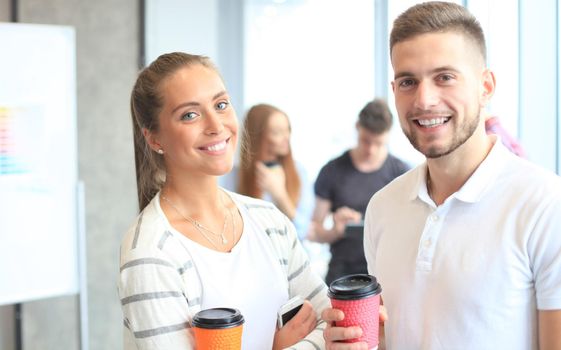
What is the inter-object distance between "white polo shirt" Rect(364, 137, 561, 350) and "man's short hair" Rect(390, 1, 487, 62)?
0.90 ft

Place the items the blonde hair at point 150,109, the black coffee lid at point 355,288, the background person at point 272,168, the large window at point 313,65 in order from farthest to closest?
the large window at point 313,65 < the background person at point 272,168 < the blonde hair at point 150,109 < the black coffee lid at point 355,288

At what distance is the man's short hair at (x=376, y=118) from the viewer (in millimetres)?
3961

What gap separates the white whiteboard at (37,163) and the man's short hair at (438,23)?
248cm

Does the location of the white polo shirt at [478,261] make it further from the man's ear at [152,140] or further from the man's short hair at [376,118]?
the man's short hair at [376,118]

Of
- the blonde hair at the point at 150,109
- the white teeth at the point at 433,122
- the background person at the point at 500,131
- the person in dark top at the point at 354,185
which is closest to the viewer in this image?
the white teeth at the point at 433,122

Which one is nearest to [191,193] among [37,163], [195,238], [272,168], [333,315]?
[195,238]

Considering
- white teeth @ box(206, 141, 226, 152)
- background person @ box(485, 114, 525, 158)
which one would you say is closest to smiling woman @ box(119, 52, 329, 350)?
white teeth @ box(206, 141, 226, 152)

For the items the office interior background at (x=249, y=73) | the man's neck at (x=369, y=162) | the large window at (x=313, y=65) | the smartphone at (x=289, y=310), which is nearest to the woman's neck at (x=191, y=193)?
the smartphone at (x=289, y=310)

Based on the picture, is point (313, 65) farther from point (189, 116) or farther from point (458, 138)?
point (458, 138)

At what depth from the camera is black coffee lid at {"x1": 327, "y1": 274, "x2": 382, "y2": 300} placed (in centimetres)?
150

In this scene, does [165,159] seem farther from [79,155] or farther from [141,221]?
[79,155]

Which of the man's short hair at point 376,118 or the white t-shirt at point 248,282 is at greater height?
the man's short hair at point 376,118

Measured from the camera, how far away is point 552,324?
4.82 feet

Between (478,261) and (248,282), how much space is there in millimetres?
558
